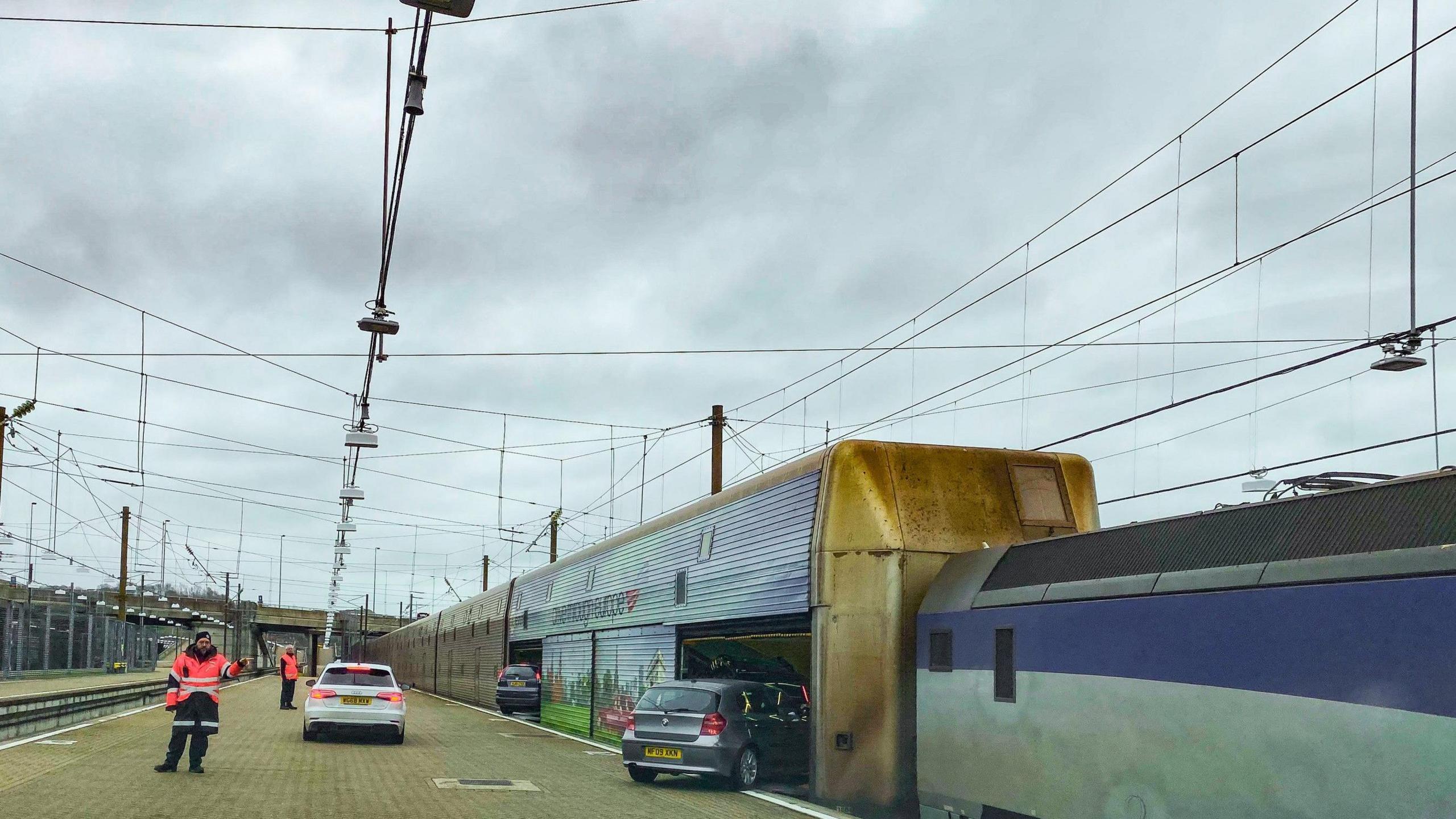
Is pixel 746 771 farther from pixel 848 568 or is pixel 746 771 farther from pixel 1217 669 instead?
pixel 1217 669

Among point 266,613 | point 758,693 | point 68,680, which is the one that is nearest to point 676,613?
point 758,693

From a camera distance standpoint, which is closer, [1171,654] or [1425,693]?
[1425,693]

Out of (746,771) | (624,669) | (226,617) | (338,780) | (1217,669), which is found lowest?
(226,617)

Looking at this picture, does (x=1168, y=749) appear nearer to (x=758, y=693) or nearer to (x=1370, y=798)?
(x=1370, y=798)

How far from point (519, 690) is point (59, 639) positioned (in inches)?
1001

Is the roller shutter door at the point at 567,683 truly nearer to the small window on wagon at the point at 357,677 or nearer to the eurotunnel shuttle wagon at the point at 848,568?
the small window on wagon at the point at 357,677

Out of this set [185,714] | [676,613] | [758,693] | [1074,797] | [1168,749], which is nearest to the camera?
[1168,749]

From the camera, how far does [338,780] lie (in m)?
16.1

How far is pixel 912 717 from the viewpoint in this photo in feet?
47.4

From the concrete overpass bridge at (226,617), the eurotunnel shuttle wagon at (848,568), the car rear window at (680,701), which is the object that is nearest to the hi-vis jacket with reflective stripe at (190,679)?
the car rear window at (680,701)

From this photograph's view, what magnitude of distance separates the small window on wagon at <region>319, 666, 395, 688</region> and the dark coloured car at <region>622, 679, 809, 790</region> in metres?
6.89

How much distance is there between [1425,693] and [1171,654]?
239cm

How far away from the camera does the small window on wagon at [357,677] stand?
22781mm

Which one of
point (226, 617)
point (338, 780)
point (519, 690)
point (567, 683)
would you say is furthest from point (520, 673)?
point (226, 617)
